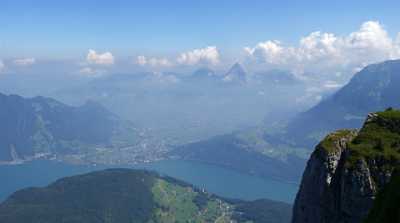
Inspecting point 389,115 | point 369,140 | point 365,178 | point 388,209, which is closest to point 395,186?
point 388,209

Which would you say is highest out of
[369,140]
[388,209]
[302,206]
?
[369,140]

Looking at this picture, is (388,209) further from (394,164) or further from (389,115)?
(389,115)

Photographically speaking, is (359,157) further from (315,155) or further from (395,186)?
(395,186)

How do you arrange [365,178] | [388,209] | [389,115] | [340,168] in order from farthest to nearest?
1. [389,115]
2. [340,168]
3. [365,178]
4. [388,209]

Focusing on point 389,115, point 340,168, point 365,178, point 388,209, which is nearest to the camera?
point 388,209

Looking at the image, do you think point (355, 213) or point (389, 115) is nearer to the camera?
point (355, 213)

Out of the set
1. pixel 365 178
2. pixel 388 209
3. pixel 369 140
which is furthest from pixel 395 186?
pixel 369 140

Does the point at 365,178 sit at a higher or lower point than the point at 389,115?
lower
